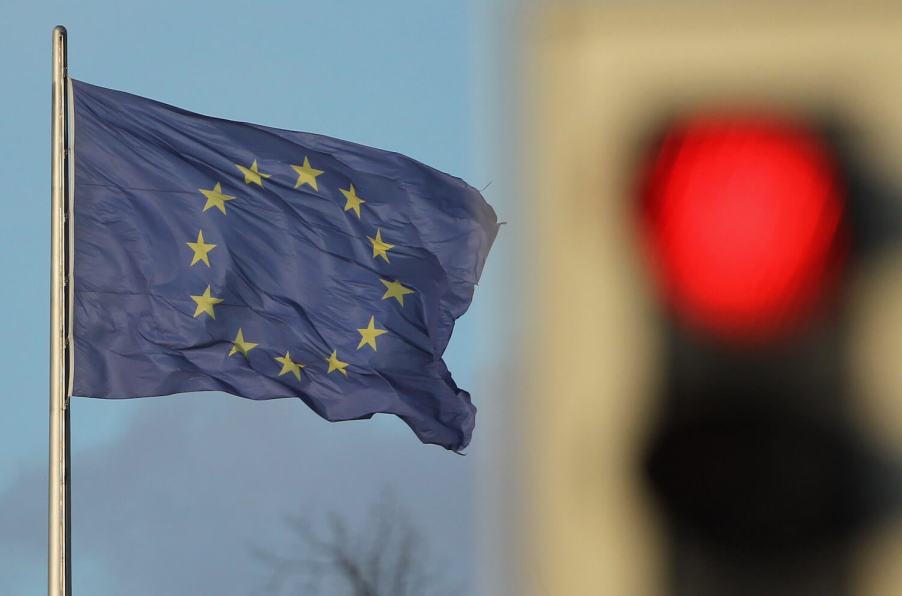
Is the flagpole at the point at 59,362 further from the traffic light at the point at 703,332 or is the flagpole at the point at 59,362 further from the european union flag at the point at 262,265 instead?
the traffic light at the point at 703,332

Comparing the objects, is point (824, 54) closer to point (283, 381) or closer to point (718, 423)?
point (718, 423)

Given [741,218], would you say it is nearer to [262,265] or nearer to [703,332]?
[703,332]

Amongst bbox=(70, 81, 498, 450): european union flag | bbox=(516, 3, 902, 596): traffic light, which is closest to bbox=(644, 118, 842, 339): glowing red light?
bbox=(516, 3, 902, 596): traffic light

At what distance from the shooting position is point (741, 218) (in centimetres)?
245

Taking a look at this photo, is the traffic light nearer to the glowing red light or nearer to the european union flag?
the glowing red light

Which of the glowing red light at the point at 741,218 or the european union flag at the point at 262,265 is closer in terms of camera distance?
the glowing red light at the point at 741,218

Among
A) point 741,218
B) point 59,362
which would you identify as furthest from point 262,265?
point 741,218

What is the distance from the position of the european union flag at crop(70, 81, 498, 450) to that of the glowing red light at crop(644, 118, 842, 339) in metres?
13.6

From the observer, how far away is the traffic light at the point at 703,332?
2.30 metres

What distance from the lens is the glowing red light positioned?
2.38 m

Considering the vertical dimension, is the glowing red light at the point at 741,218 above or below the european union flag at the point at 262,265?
above

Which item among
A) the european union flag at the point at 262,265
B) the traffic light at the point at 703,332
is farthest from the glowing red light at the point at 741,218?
the european union flag at the point at 262,265

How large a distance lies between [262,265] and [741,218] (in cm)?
1453

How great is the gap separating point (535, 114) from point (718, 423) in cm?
40
